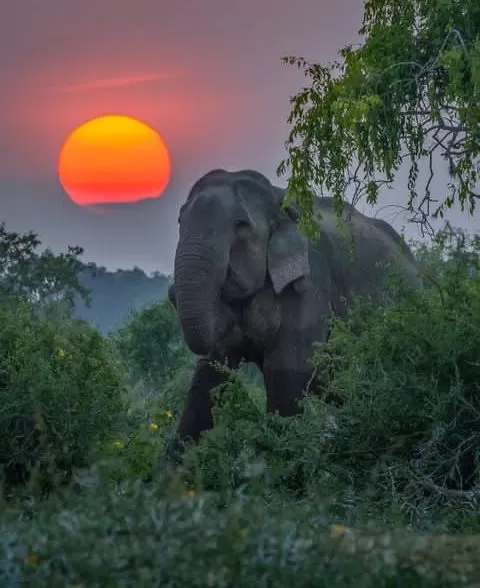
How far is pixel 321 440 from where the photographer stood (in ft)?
41.1

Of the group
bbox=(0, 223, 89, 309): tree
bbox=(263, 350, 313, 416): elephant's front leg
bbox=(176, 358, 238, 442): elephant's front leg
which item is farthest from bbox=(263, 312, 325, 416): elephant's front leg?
bbox=(0, 223, 89, 309): tree

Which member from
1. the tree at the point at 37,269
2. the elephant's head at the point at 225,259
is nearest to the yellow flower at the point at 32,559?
the elephant's head at the point at 225,259

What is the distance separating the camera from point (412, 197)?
52.3 ft

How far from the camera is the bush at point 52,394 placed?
1470 centimetres

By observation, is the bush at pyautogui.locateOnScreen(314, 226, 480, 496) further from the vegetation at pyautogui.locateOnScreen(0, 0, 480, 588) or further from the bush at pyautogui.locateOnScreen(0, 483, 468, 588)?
the bush at pyautogui.locateOnScreen(0, 483, 468, 588)

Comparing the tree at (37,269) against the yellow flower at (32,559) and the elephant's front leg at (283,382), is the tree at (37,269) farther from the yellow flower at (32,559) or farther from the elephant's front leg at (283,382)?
the yellow flower at (32,559)

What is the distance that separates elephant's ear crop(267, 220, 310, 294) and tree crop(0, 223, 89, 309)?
2105cm

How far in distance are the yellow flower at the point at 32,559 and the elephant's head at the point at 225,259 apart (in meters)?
11.7

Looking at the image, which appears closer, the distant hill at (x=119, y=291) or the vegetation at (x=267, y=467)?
the vegetation at (x=267, y=467)

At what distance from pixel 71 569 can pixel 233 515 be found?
698 millimetres

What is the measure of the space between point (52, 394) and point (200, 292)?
12.2ft

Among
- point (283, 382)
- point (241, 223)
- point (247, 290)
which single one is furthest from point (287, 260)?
point (283, 382)

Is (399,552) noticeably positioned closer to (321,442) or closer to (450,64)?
(321,442)

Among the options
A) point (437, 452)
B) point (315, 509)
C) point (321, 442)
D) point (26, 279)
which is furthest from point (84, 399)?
point (26, 279)
